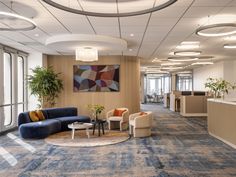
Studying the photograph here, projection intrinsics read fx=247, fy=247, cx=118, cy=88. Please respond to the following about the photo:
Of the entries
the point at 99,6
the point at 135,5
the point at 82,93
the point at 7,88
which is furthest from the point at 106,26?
the point at 82,93

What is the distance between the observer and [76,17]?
5621 millimetres

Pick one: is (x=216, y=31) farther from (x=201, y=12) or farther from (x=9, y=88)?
(x=9, y=88)

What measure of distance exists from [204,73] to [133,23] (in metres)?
13.4

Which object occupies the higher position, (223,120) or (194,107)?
(223,120)

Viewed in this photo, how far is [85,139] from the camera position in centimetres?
754

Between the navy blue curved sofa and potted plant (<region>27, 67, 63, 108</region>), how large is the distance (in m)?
1.23

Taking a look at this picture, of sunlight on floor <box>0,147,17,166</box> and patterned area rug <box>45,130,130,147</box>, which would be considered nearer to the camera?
sunlight on floor <box>0,147,17,166</box>

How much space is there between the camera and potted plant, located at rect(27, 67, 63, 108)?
10180 mm

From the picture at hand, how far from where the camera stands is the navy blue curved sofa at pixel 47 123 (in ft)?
24.9

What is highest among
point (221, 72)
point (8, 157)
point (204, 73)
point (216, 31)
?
point (216, 31)

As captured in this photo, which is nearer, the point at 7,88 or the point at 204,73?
the point at 7,88

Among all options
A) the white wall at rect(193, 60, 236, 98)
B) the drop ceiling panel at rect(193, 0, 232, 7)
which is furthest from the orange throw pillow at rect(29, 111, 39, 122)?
the white wall at rect(193, 60, 236, 98)

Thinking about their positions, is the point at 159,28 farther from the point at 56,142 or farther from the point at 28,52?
the point at 28,52

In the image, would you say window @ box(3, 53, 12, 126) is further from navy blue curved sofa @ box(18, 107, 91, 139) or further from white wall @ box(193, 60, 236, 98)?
white wall @ box(193, 60, 236, 98)
